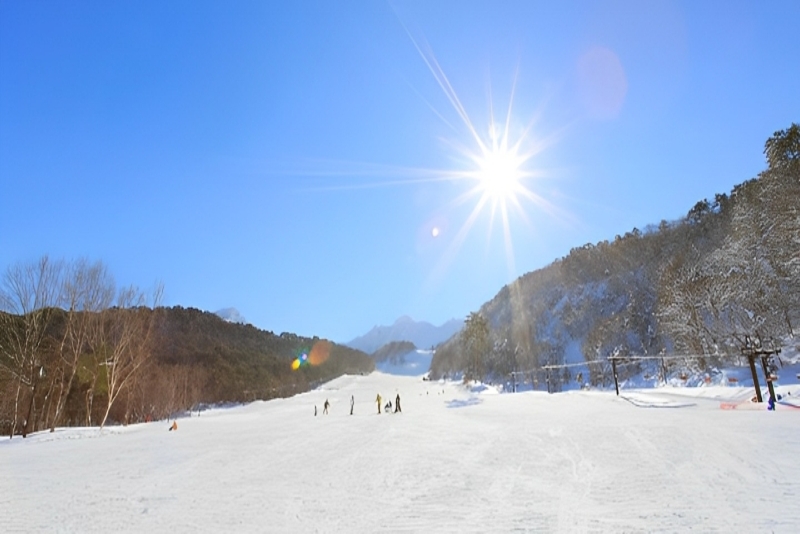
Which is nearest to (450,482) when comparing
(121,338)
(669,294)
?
(121,338)

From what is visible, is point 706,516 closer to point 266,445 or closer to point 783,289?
point 266,445

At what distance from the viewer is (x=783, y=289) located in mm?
42656

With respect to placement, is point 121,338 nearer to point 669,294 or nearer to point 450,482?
point 450,482

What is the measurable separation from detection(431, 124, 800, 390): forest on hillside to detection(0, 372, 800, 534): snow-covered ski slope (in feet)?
55.5

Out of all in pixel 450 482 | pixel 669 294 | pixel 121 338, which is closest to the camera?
pixel 450 482

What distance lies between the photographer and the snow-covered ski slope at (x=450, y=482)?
837cm

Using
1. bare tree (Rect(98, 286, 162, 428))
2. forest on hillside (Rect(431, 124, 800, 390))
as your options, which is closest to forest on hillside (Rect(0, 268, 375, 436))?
bare tree (Rect(98, 286, 162, 428))

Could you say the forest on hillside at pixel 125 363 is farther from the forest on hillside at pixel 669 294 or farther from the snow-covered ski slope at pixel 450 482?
the forest on hillside at pixel 669 294

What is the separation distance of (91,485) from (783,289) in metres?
56.9

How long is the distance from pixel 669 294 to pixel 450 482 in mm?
55084

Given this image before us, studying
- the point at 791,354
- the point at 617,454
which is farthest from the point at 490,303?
the point at 617,454

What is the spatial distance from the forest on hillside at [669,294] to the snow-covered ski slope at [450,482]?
16905 millimetres

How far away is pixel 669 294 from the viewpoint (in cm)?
5488

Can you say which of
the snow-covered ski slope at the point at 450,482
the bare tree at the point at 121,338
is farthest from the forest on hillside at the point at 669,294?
the bare tree at the point at 121,338
